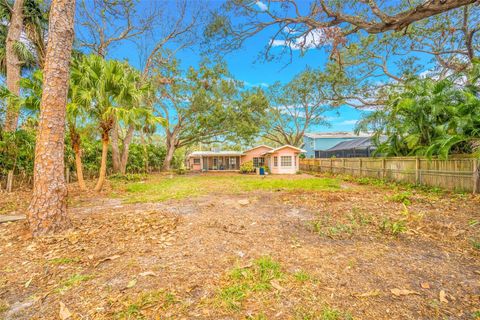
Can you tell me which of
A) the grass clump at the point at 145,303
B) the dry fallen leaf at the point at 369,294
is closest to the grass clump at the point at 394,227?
the dry fallen leaf at the point at 369,294

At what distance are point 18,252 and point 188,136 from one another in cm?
1670

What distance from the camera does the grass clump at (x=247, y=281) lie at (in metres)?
1.81

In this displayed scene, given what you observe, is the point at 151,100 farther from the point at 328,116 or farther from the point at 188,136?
the point at 328,116

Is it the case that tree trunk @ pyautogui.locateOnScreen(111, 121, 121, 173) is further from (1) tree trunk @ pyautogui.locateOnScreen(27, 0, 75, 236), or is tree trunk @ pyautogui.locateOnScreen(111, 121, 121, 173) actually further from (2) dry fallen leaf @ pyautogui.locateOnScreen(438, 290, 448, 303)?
(2) dry fallen leaf @ pyautogui.locateOnScreen(438, 290, 448, 303)

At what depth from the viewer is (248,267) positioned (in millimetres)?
2338

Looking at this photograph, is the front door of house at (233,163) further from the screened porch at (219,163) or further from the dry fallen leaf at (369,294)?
the dry fallen leaf at (369,294)

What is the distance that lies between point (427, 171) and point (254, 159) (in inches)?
647

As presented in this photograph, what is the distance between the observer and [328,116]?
23.9m

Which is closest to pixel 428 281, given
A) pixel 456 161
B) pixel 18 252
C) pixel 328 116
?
pixel 18 252

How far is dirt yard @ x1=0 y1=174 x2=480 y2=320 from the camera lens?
1.73 metres

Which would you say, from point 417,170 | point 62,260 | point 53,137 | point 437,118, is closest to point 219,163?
point 417,170

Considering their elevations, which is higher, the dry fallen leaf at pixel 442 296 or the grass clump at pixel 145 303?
the grass clump at pixel 145 303

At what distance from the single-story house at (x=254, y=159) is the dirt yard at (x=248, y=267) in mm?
13954

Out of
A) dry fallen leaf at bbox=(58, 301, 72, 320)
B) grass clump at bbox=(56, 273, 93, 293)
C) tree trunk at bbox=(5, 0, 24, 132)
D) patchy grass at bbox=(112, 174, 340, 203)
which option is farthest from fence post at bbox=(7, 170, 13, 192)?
dry fallen leaf at bbox=(58, 301, 72, 320)
